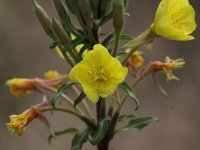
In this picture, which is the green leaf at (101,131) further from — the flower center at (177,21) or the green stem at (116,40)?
the flower center at (177,21)

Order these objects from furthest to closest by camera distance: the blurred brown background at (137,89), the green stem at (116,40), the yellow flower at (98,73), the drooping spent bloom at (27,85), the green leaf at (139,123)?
the blurred brown background at (137,89)
the drooping spent bloom at (27,85)
the green leaf at (139,123)
the green stem at (116,40)
the yellow flower at (98,73)

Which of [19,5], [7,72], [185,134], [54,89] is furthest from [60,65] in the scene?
[54,89]

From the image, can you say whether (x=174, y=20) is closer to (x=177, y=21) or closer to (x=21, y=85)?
(x=177, y=21)

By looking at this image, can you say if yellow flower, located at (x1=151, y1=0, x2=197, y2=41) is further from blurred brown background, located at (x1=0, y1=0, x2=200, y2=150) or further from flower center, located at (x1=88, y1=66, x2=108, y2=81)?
blurred brown background, located at (x1=0, y1=0, x2=200, y2=150)

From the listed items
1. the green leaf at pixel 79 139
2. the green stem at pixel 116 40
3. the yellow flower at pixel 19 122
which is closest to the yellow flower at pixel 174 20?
the green stem at pixel 116 40

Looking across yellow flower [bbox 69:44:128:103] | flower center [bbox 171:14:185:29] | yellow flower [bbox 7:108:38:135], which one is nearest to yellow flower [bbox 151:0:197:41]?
flower center [bbox 171:14:185:29]

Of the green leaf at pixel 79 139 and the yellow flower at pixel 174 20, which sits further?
the green leaf at pixel 79 139

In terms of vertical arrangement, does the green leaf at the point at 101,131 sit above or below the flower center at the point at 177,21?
below
